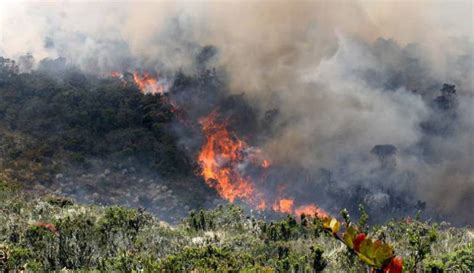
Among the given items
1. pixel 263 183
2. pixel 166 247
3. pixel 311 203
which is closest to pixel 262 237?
pixel 166 247

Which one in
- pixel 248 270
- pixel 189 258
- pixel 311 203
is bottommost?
pixel 248 270

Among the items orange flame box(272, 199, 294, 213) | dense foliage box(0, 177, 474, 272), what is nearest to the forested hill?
orange flame box(272, 199, 294, 213)

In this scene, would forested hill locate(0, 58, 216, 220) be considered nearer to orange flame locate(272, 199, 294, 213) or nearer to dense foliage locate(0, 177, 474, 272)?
orange flame locate(272, 199, 294, 213)

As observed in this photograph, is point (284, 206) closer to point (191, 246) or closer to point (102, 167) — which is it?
point (102, 167)

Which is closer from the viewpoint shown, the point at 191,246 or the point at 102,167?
the point at 191,246

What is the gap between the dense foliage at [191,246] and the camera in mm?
46781

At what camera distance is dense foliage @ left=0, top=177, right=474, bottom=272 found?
46781 millimetres

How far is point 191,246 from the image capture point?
64.0 metres

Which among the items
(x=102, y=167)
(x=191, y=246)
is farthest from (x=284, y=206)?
(x=191, y=246)

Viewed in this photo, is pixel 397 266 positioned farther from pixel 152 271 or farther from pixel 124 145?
pixel 124 145

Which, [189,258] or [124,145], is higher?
[124,145]

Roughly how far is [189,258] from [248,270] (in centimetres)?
951

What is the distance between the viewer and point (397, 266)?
24.6ft

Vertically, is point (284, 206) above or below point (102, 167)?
below
